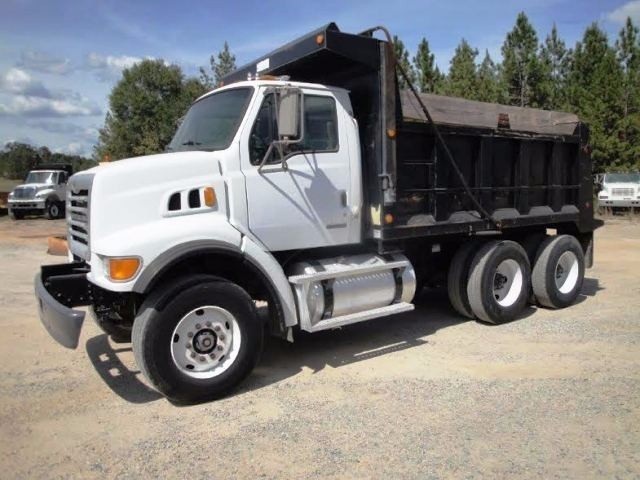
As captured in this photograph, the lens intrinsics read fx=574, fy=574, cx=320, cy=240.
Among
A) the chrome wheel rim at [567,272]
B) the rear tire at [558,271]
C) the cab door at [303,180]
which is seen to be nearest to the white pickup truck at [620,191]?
the rear tire at [558,271]

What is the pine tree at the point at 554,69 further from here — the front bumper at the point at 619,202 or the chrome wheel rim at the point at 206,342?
the chrome wheel rim at the point at 206,342

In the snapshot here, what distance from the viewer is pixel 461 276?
22.7ft

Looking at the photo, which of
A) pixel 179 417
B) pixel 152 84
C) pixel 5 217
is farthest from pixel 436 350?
pixel 152 84

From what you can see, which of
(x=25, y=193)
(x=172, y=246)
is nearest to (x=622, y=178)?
(x=172, y=246)

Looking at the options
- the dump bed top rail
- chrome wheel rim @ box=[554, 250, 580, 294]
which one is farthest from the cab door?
chrome wheel rim @ box=[554, 250, 580, 294]

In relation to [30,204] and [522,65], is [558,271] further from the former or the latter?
[30,204]

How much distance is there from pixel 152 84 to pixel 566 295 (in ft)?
108

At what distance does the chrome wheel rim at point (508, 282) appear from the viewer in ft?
23.5

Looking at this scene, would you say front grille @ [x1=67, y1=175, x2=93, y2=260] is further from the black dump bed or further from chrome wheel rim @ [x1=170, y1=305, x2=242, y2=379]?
the black dump bed

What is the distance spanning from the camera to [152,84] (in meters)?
35.9

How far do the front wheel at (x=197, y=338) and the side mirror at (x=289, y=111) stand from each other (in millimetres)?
1401

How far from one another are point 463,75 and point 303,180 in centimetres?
2089

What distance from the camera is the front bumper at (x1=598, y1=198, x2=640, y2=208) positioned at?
23.4 metres

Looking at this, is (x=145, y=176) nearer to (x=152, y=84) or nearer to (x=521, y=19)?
(x=521, y=19)
